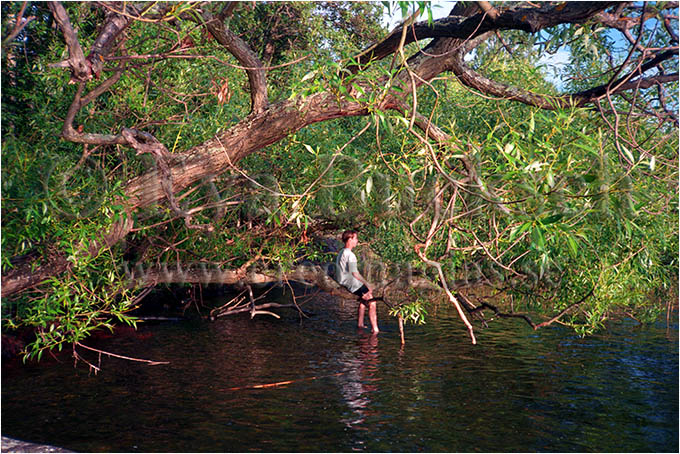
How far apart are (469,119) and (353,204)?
3194 millimetres

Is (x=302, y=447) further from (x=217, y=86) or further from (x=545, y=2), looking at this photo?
(x=217, y=86)

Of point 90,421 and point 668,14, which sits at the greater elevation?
point 668,14

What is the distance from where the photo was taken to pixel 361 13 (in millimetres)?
23312

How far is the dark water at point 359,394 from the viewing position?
24.6 ft

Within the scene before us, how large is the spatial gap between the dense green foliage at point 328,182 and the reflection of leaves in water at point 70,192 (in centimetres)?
3

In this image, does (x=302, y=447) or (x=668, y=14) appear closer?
(x=302, y=447)

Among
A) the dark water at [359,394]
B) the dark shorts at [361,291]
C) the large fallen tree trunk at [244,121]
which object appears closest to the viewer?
the dark water at [359,394]

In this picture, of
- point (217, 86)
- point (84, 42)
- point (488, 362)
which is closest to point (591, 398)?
point (488, 362)

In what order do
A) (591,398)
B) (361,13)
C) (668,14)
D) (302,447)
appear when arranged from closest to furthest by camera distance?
1. (302,447)
2. (668,14)
3. (591,398)
4. (361,13)

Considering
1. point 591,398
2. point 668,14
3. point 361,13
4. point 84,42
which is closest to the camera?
point 668,14

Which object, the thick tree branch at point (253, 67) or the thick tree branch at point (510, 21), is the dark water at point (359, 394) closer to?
the thick tree branch at point (253, 67)

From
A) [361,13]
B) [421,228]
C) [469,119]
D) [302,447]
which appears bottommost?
[302,447]

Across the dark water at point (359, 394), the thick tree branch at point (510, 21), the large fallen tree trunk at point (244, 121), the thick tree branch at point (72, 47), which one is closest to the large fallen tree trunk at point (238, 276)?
the dark water at point (359, 394)

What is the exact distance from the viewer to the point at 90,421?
26.9ft
